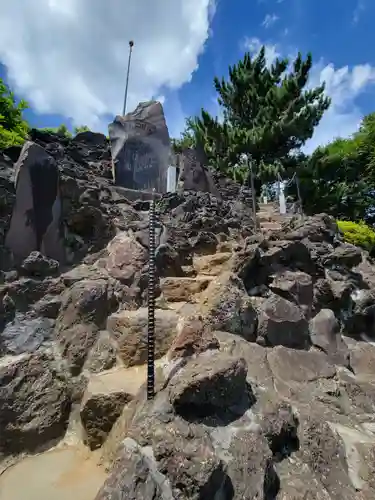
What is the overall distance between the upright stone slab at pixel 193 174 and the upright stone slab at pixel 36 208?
3503 millimetres

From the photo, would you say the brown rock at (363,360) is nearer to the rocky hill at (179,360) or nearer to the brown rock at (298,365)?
the rocky hill at (179,360)

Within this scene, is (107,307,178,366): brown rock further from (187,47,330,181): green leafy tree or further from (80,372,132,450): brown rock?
(187,47,330,181): green leafy tree

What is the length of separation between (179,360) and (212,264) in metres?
2.50

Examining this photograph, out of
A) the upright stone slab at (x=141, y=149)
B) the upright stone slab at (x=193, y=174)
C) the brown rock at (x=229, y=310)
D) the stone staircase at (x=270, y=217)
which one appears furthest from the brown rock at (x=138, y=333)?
the stone staircase at (x=270, y=217)

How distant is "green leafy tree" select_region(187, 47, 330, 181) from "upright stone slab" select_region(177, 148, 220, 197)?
138 inches

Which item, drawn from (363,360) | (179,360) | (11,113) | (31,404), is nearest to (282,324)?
(363,360)

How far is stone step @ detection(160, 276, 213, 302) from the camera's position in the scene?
4551 mm

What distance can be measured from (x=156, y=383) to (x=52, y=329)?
5.34 ft

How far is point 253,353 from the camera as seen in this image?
371cm

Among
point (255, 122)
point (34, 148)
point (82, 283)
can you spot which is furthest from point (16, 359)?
point (255, 122)

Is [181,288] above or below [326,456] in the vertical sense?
above

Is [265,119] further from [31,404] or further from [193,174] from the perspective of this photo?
[31,404]

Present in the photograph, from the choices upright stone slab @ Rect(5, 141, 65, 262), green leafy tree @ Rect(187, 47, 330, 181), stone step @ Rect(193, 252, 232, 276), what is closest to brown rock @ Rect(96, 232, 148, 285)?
upright stone slab @ Rect(5, 141, 65, 262)

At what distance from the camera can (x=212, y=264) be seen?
17.6 ft
